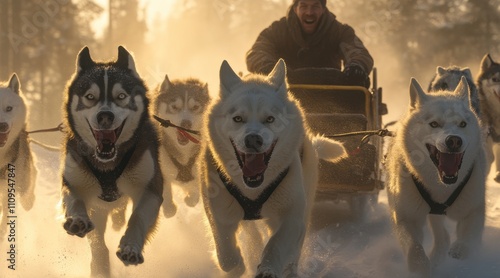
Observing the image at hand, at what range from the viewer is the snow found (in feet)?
15.8

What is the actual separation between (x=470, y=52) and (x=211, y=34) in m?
10.8

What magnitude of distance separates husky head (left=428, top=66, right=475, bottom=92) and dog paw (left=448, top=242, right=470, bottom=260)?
2.42 meters

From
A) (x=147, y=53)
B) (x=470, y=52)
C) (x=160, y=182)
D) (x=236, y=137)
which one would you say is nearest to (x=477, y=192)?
(x=236, y=137)

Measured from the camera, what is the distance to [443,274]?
457 cm

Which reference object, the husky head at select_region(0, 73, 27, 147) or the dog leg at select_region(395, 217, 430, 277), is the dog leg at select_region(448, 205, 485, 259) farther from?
the husky head at select_region(0, 73, 27, 147)

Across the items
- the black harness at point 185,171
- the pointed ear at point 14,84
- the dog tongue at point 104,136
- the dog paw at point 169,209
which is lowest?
the dog paw at point 169,209

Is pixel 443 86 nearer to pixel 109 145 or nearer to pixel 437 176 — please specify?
pixel 437 176

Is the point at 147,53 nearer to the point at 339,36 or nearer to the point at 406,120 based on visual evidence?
the point at 339,36

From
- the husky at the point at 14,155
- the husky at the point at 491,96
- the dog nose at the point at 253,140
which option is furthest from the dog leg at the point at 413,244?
the husky at the point at 491,96

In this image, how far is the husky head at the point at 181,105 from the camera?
727 cm

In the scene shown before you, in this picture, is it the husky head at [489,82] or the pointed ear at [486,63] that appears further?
the pointed ear at [486,63]

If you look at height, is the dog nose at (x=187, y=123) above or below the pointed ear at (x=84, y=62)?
below

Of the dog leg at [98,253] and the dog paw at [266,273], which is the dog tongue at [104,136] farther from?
the dog paw at [266,273]

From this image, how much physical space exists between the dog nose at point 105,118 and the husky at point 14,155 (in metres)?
2.50
